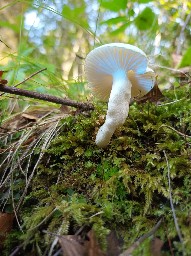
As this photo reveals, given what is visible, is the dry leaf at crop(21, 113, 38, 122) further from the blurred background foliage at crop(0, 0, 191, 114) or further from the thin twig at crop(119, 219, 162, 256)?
the thin twig at crop(119, 219, 162, 256)

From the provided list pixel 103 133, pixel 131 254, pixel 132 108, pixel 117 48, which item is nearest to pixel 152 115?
pixel 132 108

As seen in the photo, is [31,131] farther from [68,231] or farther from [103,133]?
[68,231]

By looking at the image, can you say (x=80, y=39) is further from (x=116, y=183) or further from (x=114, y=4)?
(x=116, y=183)

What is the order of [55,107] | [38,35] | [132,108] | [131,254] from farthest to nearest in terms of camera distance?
[38,35] → [55,107] → [132,108] → [131,254]

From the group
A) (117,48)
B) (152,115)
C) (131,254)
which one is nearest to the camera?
(131,254)

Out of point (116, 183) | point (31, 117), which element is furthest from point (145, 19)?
point (116, 183)

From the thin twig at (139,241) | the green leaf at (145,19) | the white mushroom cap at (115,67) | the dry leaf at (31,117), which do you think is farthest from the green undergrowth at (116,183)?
the green leaf at (145,19)
